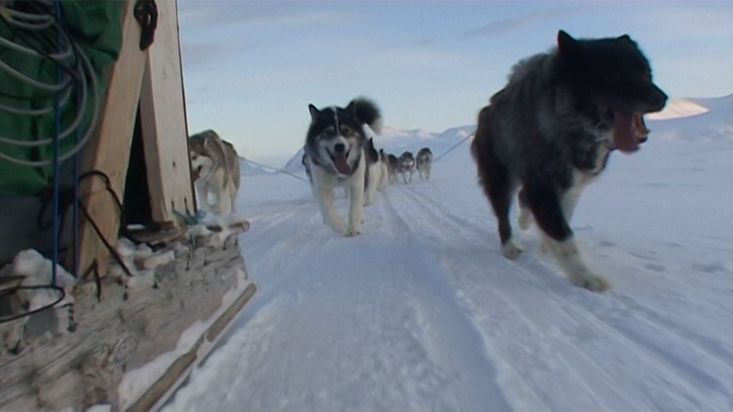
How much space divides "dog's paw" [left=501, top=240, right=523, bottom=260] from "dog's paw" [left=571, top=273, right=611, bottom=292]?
93 cm

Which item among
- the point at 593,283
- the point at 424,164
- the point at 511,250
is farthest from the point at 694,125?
the point at 593,283

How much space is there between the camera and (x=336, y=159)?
19.6 ft

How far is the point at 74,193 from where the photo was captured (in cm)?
161

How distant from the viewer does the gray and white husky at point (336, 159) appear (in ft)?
19.3

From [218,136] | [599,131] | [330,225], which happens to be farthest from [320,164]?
[599,131]

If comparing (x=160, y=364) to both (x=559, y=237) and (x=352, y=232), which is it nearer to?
(x=559, y=237)

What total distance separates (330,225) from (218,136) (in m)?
3.28

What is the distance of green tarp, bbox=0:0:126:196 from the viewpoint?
54.7 inches

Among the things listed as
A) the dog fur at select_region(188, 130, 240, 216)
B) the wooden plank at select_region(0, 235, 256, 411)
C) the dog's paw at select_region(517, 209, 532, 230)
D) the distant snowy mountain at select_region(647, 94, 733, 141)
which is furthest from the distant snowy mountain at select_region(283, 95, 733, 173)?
the wooden plank at select_region(0, 235, 256, 411)

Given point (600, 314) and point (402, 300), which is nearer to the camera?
point (600, 314)

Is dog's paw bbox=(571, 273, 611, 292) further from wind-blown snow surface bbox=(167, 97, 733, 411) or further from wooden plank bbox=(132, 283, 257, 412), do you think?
wooden plank bbox=(132, 283, 257, 412)

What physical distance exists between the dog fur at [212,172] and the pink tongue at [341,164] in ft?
6.96

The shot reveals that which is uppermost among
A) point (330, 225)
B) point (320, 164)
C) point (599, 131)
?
point (599, 131)

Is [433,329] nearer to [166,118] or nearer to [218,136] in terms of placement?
[166,118]
